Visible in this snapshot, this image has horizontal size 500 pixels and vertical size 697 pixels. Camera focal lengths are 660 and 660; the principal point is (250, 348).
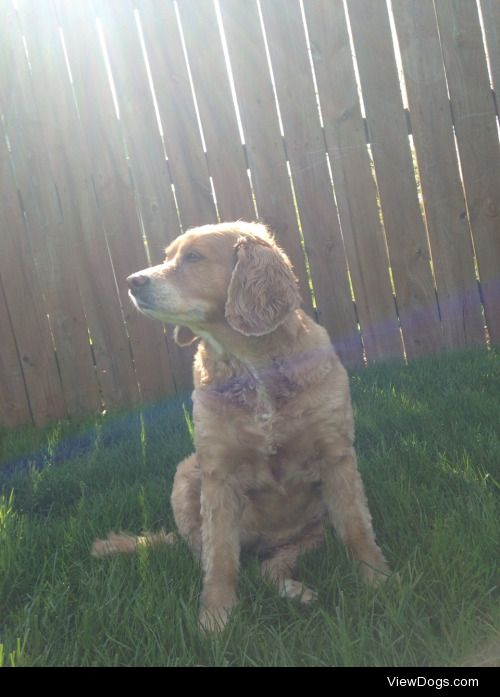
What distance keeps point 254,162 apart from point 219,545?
108 inches

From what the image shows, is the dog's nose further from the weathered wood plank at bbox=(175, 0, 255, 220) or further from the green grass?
the weathered wood plank at bbox=(175, 0, 255, 220)

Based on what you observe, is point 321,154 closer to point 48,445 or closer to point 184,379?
point 184,379

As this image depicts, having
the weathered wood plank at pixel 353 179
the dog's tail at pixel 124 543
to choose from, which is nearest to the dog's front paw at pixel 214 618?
the dog's tail at pixel 124 543

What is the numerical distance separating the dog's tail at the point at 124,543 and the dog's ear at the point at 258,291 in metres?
0.80

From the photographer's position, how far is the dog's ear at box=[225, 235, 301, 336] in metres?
2.42

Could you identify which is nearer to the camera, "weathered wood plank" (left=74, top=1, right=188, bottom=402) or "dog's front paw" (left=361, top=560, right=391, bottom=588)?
"dog's front paw" (left=361, top=560, right=391, bottom=588)

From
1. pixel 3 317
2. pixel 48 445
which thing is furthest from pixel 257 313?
pixel 3 317

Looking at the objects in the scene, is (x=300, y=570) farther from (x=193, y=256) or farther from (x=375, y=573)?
(x=193, y=256)

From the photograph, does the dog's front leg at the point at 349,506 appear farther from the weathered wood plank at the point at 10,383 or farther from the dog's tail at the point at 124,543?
the weathered wood plank at the point at 10,383

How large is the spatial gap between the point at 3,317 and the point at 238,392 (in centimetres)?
258

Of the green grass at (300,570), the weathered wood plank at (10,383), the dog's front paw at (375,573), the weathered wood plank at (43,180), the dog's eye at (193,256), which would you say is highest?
the weathered wood plank at (43,180)

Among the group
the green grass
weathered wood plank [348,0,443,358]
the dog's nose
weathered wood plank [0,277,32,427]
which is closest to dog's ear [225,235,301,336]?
the dog's nose

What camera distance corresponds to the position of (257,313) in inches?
95.1

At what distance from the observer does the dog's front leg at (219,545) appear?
6.75 ft
